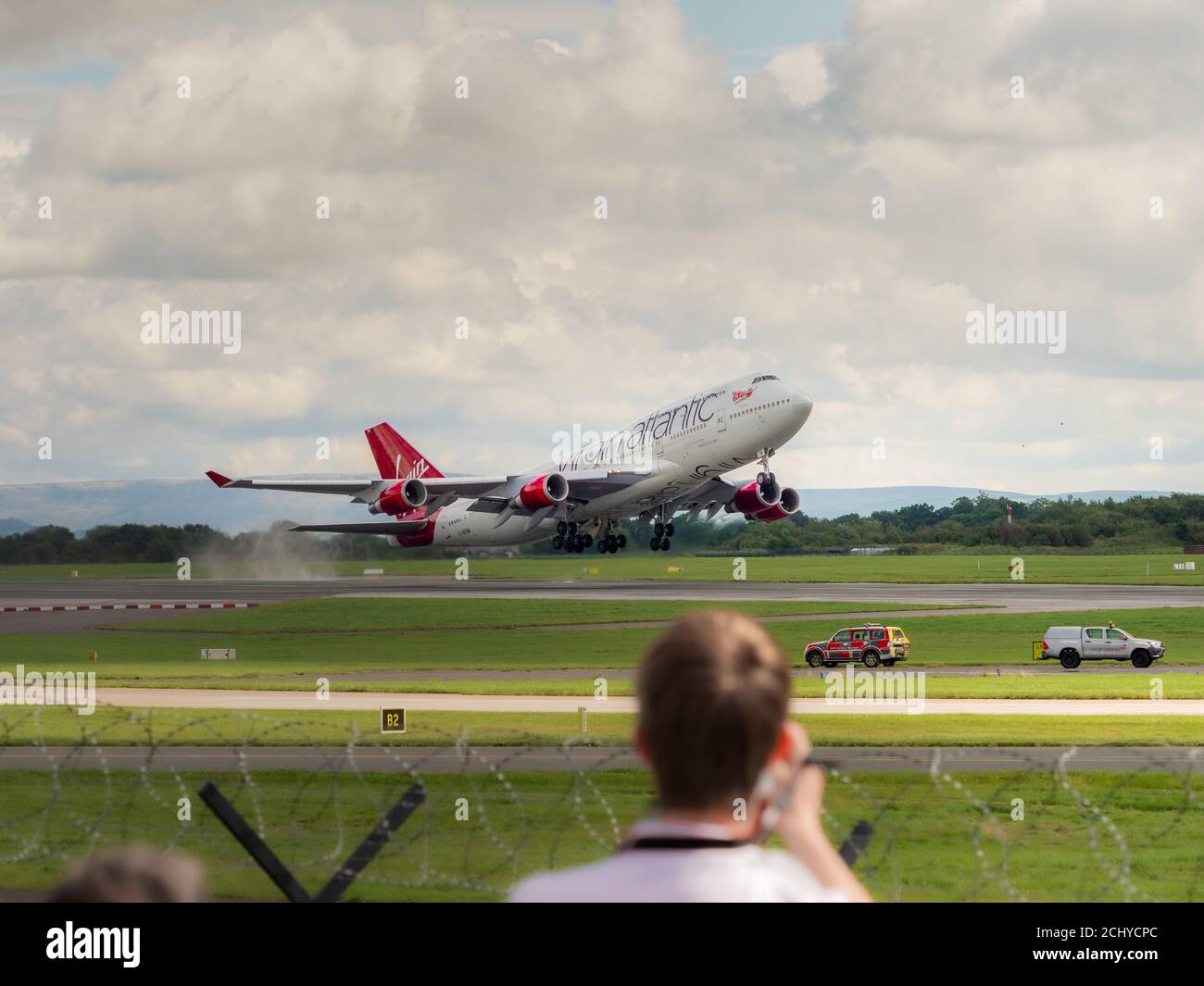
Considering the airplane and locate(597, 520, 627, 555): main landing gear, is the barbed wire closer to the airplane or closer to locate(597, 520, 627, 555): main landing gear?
the airplane

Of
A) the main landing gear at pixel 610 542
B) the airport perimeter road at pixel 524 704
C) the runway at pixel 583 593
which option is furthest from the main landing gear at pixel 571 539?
the airport perimeter road at pixel 524 704

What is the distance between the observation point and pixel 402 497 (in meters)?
74.8

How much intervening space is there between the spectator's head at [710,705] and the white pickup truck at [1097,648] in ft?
200

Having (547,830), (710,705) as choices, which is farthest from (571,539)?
(710,705)

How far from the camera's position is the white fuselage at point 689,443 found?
6406cm

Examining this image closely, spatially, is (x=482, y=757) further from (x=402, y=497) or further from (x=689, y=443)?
(x=402, y=497)

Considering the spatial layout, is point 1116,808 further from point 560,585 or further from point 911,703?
point 560,585

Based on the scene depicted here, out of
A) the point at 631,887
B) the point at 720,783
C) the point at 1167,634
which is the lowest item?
the point at 1167,634

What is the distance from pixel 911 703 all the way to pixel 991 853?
24.3 metres

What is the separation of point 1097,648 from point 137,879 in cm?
6252
